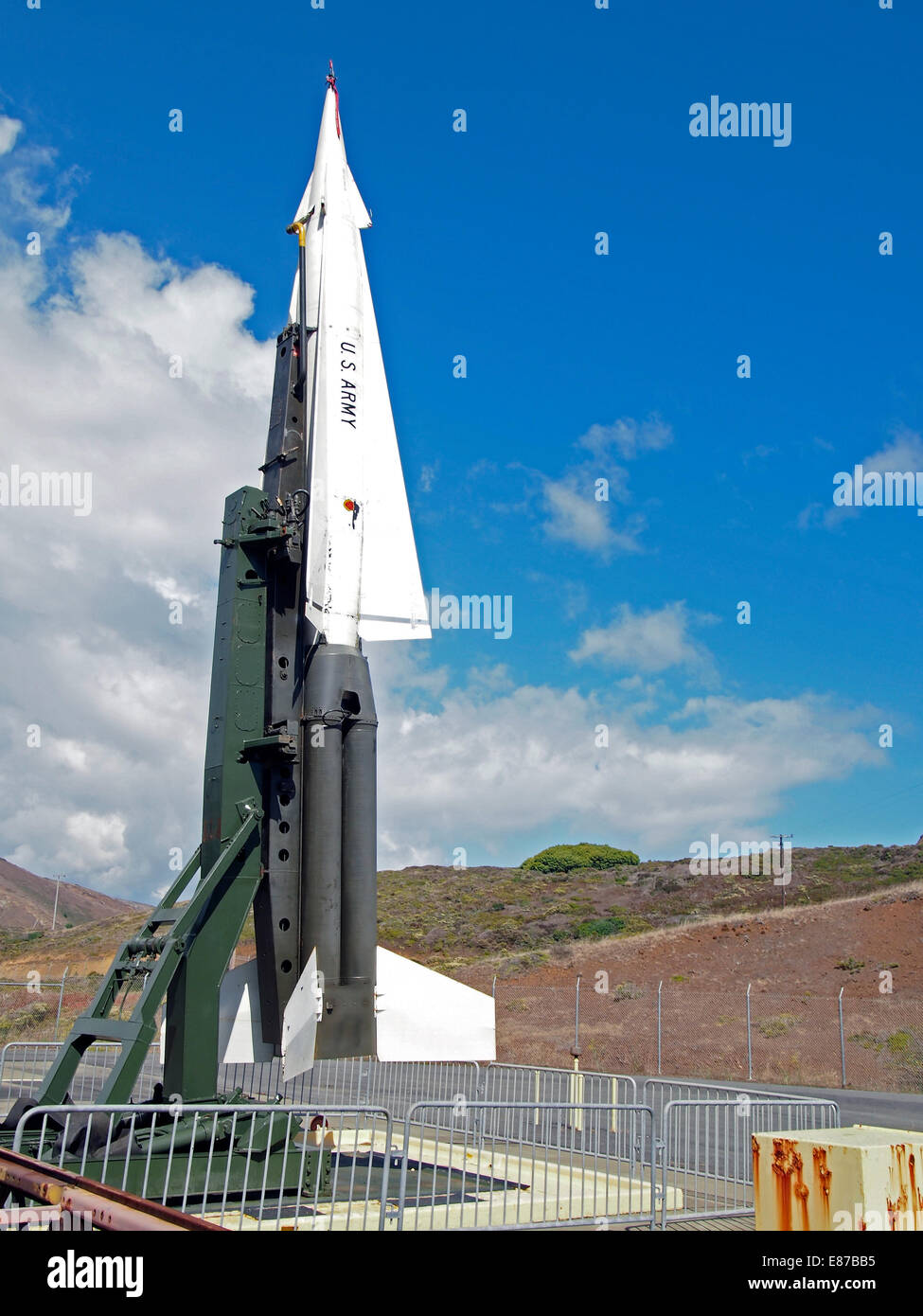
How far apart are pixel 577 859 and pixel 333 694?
45.1 m

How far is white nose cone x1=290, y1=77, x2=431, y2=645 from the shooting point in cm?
979

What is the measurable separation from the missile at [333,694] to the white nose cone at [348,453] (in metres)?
0.02

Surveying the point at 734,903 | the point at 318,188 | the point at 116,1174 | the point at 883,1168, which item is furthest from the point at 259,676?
the point at 734,903

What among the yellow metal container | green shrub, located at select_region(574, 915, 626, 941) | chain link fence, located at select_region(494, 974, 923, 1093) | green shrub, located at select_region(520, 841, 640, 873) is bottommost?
chain link fence, located at select_region(494, 974, 923, 1093)

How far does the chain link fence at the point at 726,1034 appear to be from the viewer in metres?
20.2

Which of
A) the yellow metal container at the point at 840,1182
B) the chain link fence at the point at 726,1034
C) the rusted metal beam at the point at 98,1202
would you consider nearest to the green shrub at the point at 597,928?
the chain link fence at the point at 726,1034

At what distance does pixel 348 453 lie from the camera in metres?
10.1

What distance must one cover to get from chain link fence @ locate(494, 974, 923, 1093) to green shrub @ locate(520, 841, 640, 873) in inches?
948

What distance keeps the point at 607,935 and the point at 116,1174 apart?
30.9m

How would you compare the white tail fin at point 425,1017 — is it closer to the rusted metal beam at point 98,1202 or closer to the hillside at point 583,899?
the rusted metal beam at point 98,1202

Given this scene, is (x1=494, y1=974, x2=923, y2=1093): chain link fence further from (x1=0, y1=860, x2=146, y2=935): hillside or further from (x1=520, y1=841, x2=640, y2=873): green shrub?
(x1=0, y1=860, x2=146, y2=935): hillside

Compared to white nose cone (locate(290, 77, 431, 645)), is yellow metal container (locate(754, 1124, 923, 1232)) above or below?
below

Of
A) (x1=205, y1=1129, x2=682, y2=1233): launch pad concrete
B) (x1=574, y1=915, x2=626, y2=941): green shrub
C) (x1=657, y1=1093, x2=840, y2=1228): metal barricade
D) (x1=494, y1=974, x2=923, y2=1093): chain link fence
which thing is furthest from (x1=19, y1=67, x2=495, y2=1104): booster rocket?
(x1=574, y1=915, x2=626, y2=941): green shrub
